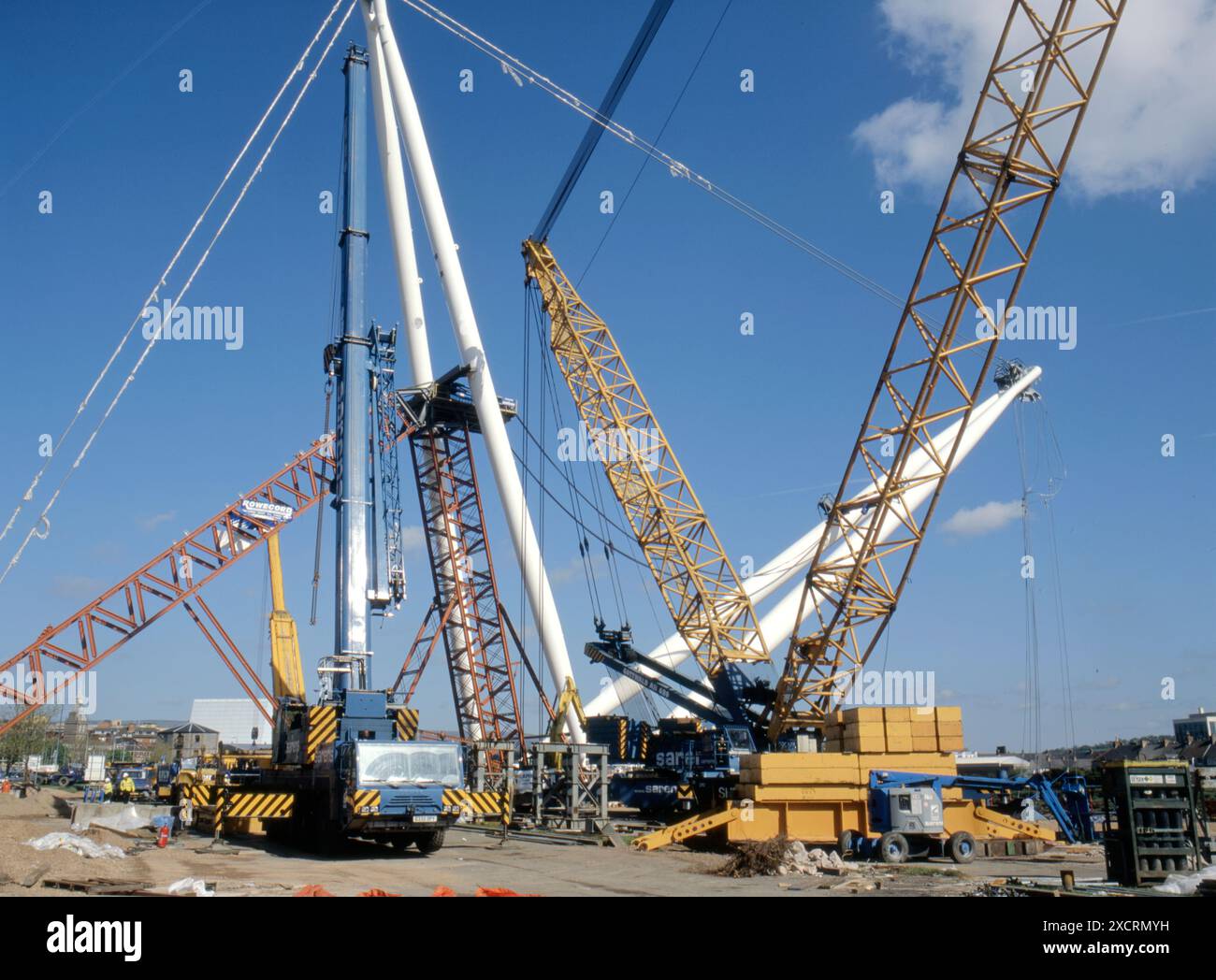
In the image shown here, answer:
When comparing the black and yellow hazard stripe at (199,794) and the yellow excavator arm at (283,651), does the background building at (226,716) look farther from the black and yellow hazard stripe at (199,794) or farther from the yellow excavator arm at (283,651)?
the black and yellow hazard stripe at (199,794)

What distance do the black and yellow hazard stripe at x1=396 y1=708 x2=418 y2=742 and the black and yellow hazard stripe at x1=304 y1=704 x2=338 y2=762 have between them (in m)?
1.49

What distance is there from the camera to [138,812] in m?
26.3

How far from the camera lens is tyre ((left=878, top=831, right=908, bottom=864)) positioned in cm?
1847

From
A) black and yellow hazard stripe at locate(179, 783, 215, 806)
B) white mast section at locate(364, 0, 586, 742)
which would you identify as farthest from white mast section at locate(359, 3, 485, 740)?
black and yellow hazard stripe at locate(179, 783, 215, 806)

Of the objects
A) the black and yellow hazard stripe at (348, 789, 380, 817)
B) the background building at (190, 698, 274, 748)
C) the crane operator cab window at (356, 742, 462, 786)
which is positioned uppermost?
the crane operator cab window at (356, 742, 462, 786)

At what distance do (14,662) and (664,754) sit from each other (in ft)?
91.2

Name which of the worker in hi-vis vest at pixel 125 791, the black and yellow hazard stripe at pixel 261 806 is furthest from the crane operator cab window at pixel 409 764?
the worker in hi-vis vest at pixel 125 791

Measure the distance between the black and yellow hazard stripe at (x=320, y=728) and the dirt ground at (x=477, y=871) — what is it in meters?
2.12

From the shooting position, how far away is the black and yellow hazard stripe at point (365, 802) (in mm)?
17516

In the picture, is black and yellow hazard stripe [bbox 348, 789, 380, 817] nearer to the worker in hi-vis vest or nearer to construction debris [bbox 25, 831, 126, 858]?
construction debris [bbox 25, 831, 126, 858]

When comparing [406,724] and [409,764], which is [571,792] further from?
[409,764]

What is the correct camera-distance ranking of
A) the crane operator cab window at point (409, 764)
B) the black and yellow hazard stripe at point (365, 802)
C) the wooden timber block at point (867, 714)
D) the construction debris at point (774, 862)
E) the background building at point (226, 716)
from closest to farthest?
the construction debris at point (774, 862)
the black and yellow hazard stripe at point (365, 802)
the crane operator cab window at point (409, 764)
the wooden timber block at point (867, 714)
the background building at point (226, 716)
